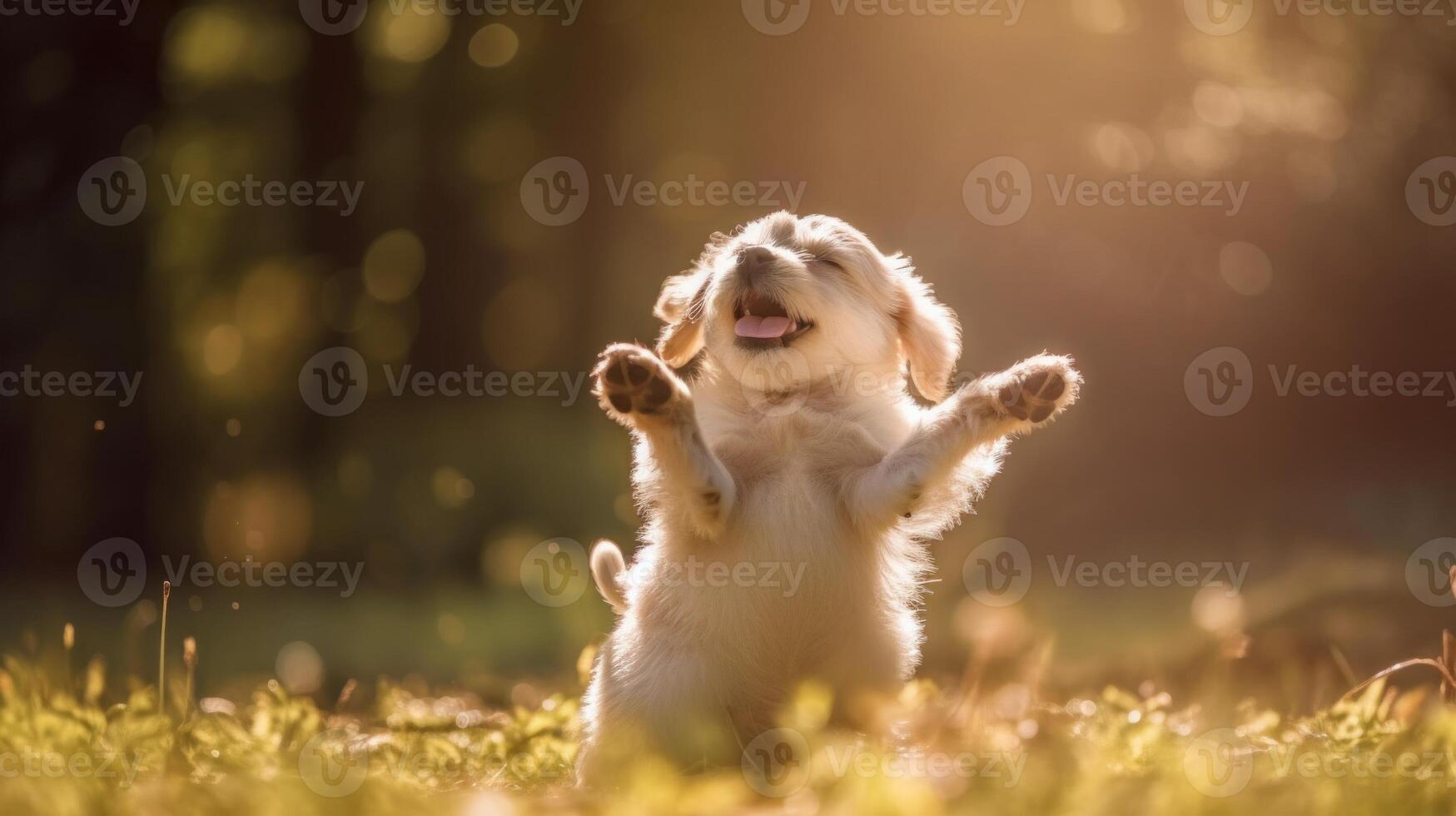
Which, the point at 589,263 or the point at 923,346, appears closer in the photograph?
the point at 923,346

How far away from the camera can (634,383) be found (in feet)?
11.5

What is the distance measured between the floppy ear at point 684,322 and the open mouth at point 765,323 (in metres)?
0.41

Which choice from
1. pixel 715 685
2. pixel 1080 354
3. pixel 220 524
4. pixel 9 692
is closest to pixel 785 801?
pixel 715 685

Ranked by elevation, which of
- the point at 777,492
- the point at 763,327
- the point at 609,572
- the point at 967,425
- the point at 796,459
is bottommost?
the point at 609,572

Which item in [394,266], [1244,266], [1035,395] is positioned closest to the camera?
[1035,395]

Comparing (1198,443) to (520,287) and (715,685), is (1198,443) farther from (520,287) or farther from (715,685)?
(715,685)

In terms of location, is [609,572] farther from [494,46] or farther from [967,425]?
[494,46]

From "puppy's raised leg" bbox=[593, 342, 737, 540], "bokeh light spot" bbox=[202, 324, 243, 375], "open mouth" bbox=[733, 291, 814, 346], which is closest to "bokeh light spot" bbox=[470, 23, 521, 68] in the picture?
"bokeh light spot" bbox=[202, 324, 243, 375]

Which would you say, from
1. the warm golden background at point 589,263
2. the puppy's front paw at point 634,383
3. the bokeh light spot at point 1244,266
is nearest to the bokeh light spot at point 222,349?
the warm golden background at point 589,263

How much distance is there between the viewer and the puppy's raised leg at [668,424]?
137 inches

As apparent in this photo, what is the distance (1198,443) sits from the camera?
357 inches

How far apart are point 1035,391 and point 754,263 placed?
1040 millimetres

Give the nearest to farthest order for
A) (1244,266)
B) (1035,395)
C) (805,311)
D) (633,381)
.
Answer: (633,381) → (1035,395) → (805,311) → (1244,266)

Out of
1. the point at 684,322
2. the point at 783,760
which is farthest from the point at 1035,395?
the point at 684,322
